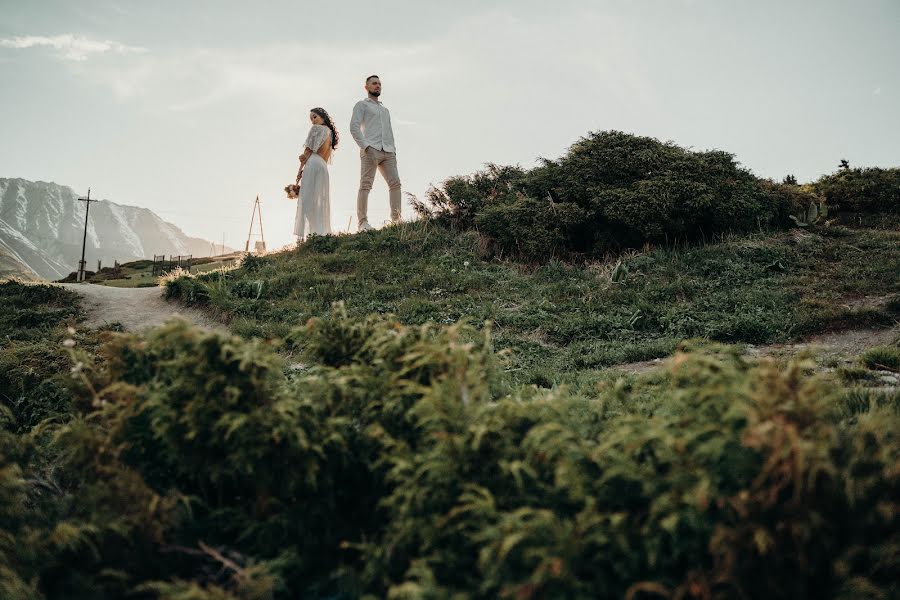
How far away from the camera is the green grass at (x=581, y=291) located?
7289mm

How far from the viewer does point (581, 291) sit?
941 cm

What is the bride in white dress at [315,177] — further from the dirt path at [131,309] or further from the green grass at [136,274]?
the dirt path at [131,309]

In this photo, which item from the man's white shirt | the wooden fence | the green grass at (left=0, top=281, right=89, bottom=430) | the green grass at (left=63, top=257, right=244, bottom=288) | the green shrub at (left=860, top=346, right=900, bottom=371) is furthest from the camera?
the wooden fence

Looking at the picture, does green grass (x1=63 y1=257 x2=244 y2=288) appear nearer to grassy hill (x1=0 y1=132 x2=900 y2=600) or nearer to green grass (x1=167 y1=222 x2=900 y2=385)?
green grass (x1=167 y1=222 x2=900 y2=385)

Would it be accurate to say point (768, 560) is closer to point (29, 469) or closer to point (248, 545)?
Answer: point (248, 545)

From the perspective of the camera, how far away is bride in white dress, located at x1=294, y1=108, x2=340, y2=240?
13.8 meters

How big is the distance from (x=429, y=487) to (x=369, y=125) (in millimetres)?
12270

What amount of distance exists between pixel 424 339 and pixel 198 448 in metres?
1.21

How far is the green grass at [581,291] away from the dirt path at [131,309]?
1.13 feet

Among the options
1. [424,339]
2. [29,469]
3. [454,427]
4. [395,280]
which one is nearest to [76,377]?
[29,469]

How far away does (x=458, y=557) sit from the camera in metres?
2.11

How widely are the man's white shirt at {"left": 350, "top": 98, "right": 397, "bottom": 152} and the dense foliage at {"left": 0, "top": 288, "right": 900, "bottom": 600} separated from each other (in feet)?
35.1

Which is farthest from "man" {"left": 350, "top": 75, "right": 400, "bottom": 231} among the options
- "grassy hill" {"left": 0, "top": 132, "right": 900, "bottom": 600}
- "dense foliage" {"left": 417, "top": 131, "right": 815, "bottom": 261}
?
"grassy hill" {"left": 0, "top": 132, "right": 900, "bottom": 600}

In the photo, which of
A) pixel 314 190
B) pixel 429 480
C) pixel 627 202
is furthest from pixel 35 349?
pixel 627 202
